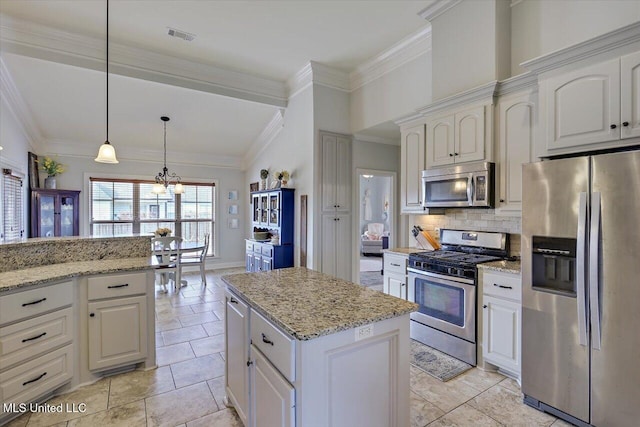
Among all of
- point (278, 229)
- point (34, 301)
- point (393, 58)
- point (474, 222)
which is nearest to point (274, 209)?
point (278, 229)

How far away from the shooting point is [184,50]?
4324mm

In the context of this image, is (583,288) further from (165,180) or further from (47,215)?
(47,215)

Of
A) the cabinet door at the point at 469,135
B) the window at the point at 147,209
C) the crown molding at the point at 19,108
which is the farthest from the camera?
the window at the point at 147,209

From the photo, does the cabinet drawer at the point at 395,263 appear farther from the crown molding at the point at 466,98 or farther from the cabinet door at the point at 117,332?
the cabinet door at the point at 117,332

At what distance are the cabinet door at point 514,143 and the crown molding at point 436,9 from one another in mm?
1248

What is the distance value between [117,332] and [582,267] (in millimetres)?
3503

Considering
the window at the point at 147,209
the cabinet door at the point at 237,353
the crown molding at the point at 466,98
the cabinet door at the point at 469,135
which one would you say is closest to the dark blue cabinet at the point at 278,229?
the window at the point at 147,209

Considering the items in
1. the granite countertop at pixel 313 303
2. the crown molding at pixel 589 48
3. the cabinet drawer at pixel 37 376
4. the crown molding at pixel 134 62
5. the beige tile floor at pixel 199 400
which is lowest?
the beige tile floor at pixel 199 400

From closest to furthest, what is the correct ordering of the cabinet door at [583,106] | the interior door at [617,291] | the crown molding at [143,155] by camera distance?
the interior door at [617,291] < the cabinet door at [583,106] < the crown molding at [143,155]

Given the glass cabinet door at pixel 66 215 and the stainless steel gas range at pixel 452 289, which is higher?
the glass cabinet door at pixel 66 215

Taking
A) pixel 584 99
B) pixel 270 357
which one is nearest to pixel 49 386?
pixel 270 357

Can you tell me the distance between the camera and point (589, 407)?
6.64ft

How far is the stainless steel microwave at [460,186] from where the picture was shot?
298 centimetres

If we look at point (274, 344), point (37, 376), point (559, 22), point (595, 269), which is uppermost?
point (559, 22)
